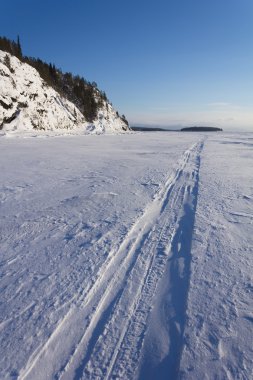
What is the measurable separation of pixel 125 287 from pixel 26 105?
30.5m

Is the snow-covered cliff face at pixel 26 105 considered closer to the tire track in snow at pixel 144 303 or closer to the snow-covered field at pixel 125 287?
the snow-covered field at pixel 125 287

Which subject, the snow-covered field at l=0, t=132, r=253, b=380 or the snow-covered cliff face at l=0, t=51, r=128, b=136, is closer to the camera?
the snow-covered field at l=0, t=132, r=253, b=380

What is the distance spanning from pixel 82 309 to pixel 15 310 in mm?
598

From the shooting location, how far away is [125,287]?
2646 millimetres

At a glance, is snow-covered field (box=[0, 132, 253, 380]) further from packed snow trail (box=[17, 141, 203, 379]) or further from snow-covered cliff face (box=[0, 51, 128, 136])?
snow-covered cliff face (box=[0, 51, 128, 136])

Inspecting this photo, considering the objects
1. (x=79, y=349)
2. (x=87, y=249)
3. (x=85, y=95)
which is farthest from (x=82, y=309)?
(x=85, y=95)

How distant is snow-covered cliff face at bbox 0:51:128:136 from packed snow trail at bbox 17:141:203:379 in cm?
2067

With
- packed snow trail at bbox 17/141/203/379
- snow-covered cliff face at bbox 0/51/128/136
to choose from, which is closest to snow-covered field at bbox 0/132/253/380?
packed snow trail at bbox 17/141/203/379

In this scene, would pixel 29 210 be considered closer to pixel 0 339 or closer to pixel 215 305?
pixel 0 339

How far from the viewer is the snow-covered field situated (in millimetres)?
1929

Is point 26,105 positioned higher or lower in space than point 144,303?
higher

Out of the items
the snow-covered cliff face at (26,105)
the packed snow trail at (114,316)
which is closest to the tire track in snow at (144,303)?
the packed snow trail at (114,316)

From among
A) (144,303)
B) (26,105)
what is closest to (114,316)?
(144,303)

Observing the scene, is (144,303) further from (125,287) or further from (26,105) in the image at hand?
(26,105)
